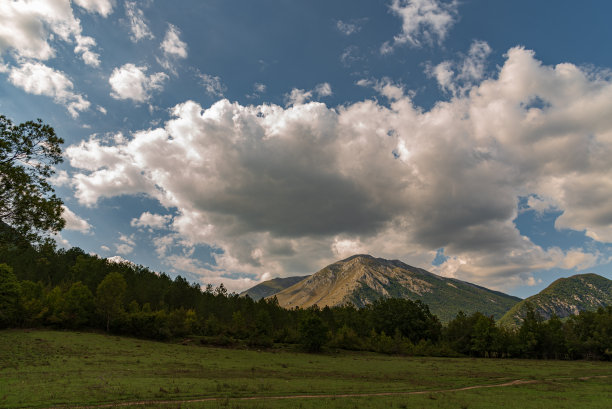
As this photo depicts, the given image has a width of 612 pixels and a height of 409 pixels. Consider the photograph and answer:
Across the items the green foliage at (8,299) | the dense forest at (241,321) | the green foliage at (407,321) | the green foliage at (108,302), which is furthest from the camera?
the green foliage at (407,321)

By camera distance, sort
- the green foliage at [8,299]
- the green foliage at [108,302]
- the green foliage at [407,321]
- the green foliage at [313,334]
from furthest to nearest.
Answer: the green foliage at [407,321]
the green foliage at [313,334]
the green foliage at [108,302]
the green foliage at [8,299]

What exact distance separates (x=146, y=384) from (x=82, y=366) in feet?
61.3

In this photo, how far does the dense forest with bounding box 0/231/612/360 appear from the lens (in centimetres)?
9600

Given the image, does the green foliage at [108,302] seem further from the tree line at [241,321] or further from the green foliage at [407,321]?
the green foliage at [407,321]

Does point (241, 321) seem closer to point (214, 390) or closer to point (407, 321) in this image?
point (407, 321)

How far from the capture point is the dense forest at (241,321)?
315ft

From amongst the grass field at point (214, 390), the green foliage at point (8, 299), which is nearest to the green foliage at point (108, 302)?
the green foliage at point (8, 299)

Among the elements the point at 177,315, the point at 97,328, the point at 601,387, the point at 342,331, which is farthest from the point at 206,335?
the point at 601,387

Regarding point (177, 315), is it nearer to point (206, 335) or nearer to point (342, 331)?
point (206, 335)

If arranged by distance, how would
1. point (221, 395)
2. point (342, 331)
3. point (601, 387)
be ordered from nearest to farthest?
1. point (221, 395)
2. point (601, 387)
3. point (342, 331)

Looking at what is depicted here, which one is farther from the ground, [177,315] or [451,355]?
[177,315]

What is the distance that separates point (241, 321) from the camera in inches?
4646

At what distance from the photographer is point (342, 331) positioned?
121 meters

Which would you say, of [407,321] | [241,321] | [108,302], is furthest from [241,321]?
[407,321]
